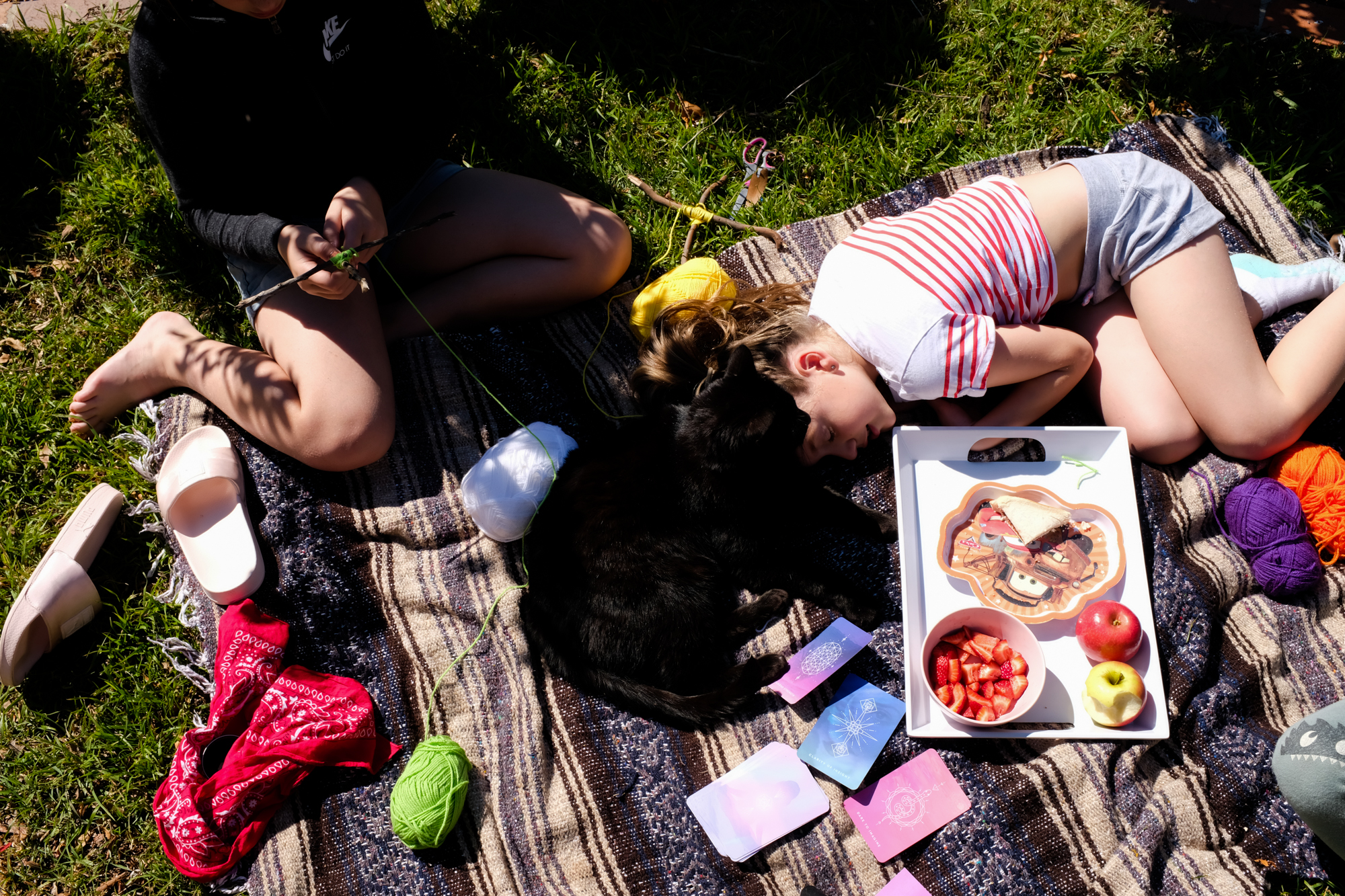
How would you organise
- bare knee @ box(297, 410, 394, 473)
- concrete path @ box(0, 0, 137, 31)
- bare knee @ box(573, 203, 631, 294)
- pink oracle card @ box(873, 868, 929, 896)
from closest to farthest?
pink oracle card @ box(873, 868, 929, 896), bare knee @ box(297, 410, 394, 473), bare knee @ box(573, 203, 631, 294), concrete path @ box(0, 0, 137, 31)

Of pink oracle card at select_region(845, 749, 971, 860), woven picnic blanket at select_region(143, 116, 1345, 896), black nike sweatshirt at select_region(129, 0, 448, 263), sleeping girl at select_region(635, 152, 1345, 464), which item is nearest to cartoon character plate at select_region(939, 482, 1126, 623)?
woven picnic blanket at select_region(143, 116, 1345, 896)

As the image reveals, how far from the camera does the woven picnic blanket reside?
2.43m

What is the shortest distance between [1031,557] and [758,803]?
45.0 inches

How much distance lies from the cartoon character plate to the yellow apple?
0.20 m

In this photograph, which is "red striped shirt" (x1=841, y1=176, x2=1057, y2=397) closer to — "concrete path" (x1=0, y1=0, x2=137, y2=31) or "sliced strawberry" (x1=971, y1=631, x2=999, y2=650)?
"sliced strawberry" (x1=971, y1=631, x2=999, y2=650)

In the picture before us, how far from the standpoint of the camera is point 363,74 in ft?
9.21

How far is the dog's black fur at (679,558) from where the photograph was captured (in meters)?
2.55

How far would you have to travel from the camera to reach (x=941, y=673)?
99.6 inches

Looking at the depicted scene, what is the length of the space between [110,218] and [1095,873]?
167 inches

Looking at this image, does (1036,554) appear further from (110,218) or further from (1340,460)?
A: (110,218)

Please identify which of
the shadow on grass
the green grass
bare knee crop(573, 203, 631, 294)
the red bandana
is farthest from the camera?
the shadow on grass

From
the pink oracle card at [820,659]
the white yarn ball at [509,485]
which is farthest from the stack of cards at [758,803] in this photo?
the white yarn ball at [509,485]

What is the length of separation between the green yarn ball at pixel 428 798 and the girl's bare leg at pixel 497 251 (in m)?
1.52

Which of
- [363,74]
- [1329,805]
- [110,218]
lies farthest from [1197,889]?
[110,218]
